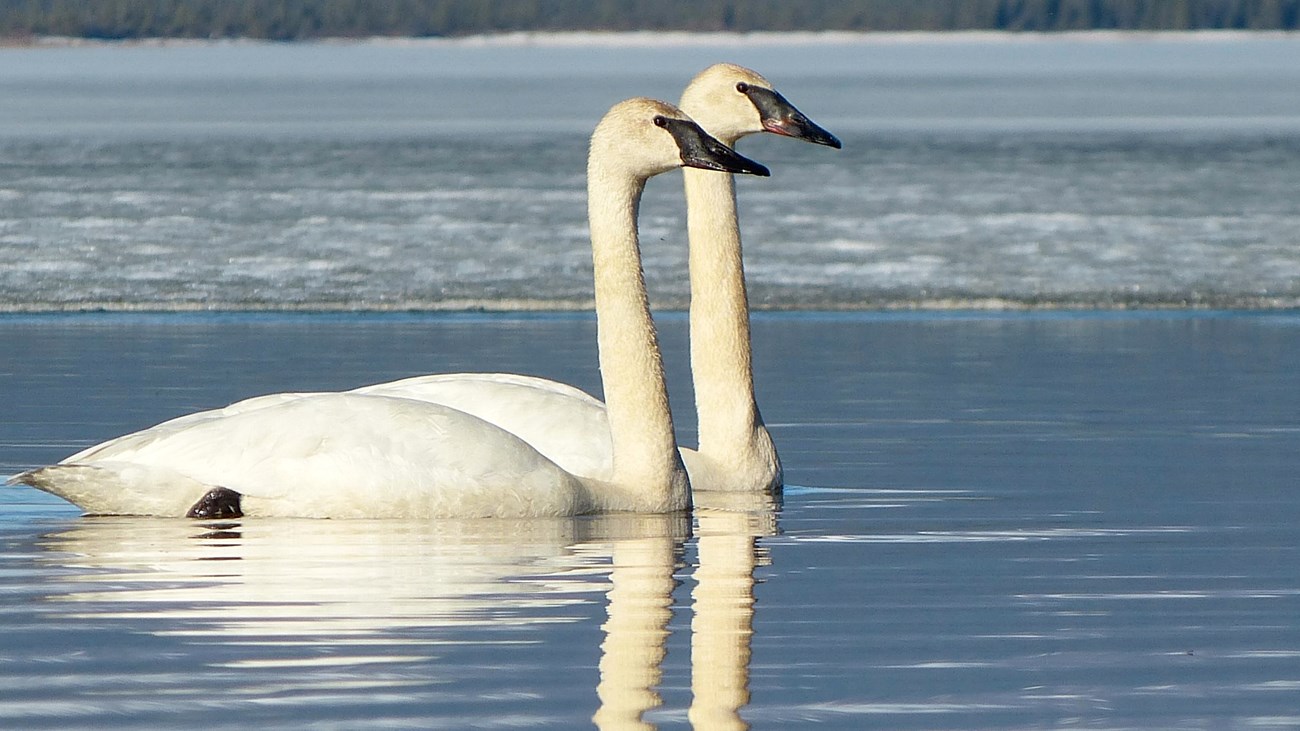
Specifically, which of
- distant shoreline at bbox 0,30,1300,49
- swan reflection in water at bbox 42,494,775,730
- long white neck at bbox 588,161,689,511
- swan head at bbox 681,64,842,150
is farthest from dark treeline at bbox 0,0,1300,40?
swan reflection in water at bbox 42,494,775,730

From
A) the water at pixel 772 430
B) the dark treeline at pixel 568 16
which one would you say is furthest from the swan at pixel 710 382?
the dark treeline at pixel 568 16

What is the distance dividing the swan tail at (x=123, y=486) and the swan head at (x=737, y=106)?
2806mm

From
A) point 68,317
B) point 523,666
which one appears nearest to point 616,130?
point 523,666

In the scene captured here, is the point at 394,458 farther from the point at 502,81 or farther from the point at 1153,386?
the point at 502,81

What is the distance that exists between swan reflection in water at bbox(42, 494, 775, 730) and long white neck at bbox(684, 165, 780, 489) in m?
0.91

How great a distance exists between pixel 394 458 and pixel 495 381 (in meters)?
1.23

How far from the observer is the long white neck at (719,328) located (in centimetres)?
1029

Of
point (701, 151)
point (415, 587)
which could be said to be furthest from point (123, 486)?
point (701, 151)

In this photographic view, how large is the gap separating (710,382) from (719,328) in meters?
0.27

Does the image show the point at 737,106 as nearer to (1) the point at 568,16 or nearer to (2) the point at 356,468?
(2) the point at 356,468

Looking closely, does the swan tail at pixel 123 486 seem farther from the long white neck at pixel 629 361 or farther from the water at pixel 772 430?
the long white neck at pixel 629 361

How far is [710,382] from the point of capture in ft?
34.4

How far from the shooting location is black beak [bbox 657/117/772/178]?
9.30m

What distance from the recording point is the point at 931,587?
7379 mm
